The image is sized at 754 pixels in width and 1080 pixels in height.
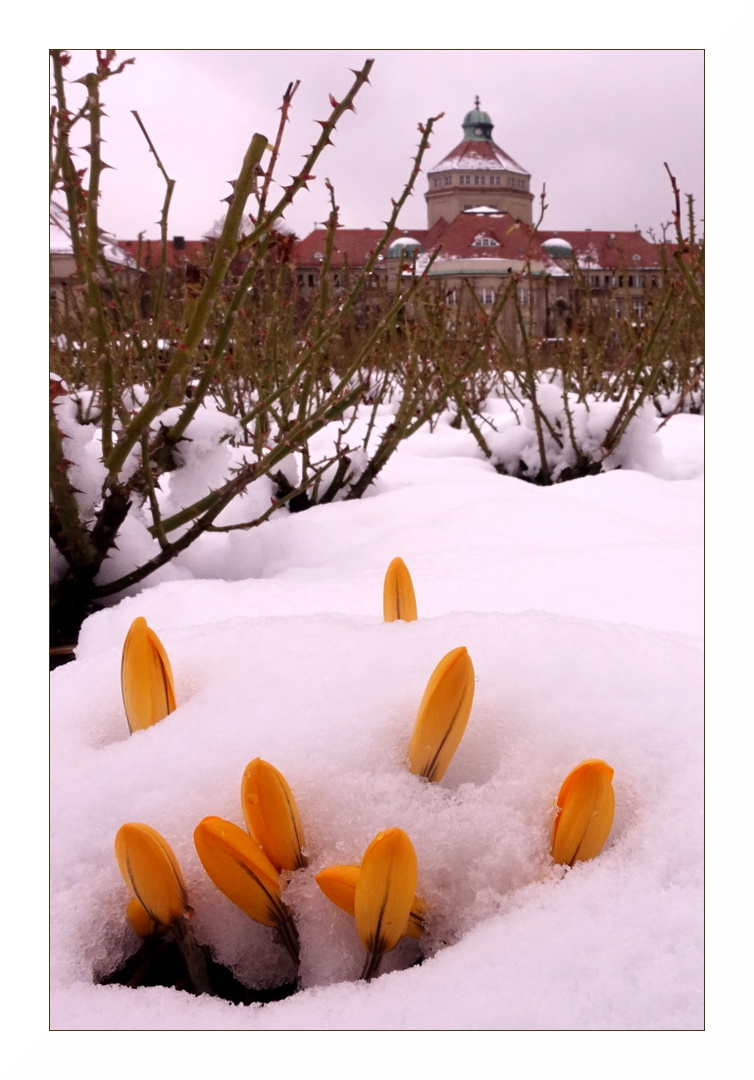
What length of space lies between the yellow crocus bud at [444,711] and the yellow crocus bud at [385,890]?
0.35ft

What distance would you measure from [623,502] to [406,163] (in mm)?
1104

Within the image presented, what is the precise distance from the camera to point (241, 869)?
0.52 m

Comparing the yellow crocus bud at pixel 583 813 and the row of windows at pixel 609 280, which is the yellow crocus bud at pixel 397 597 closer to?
the yellow crocus bud at pixel 583 813

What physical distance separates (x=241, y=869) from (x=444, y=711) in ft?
0.56

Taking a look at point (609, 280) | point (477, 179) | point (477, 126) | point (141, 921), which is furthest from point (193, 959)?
point (609, 280)

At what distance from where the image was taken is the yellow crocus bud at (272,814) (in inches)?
21.1

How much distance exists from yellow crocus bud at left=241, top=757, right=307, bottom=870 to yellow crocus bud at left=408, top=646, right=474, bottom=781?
0.11 meters

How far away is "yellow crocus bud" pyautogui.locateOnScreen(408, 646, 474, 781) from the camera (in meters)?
0.58

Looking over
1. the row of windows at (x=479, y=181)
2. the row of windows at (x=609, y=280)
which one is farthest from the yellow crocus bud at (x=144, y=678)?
the row of windows at (x=609, y=280)

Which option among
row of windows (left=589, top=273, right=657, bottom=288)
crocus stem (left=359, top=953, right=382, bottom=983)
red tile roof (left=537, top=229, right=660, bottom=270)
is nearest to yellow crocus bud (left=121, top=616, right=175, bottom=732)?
crocus stem (left=359, top=953, right=382, bottom=983)

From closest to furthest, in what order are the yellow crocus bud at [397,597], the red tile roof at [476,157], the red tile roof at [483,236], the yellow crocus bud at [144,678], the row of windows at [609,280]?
the yellow crocus bud at [144,678] → the yellow crocus bud at [397,597] → the red tile roof at [476,157] → the red tile roof at [483,236] → the row of windows at [609,280]

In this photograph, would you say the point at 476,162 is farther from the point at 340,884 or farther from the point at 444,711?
the point at 340,884
